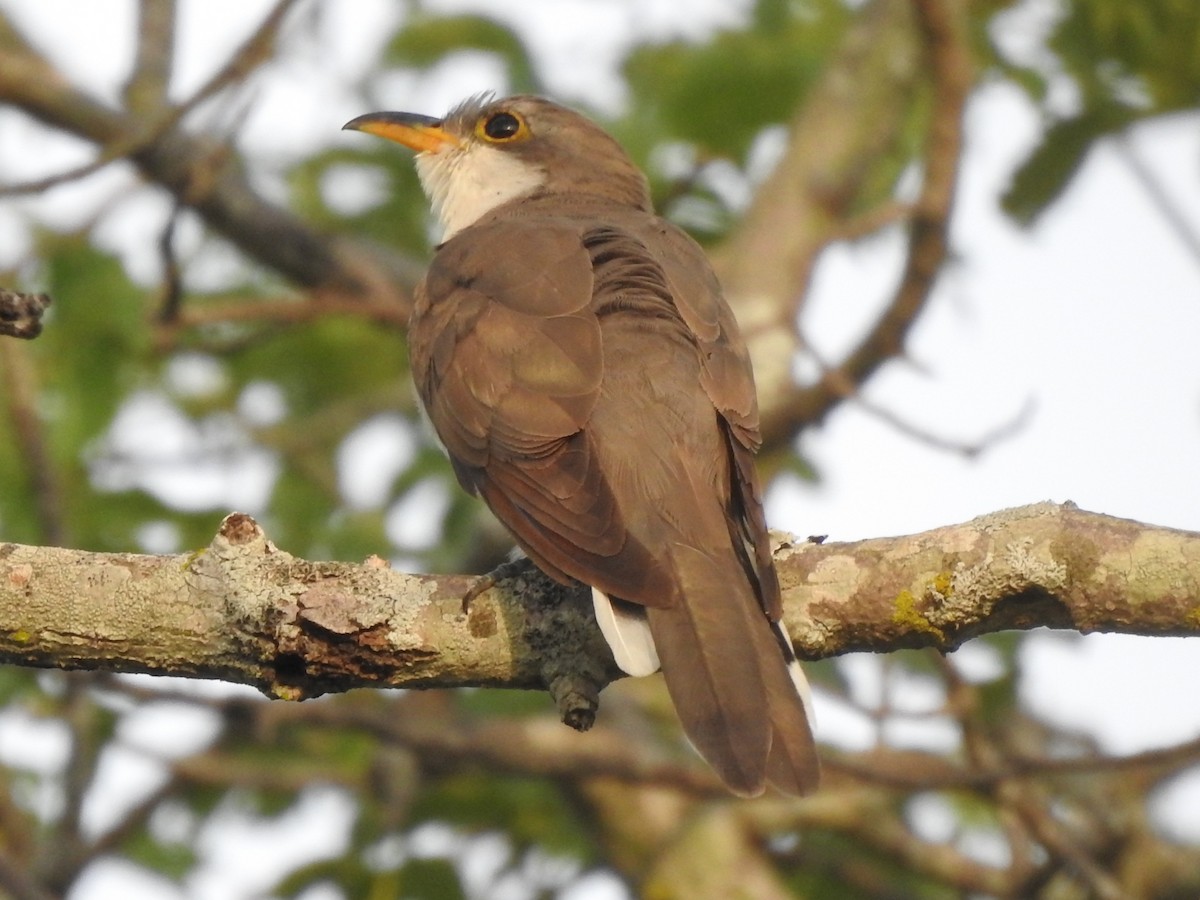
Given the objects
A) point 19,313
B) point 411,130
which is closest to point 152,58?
point 411,130

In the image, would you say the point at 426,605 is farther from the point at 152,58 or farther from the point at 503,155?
the point at 152,58

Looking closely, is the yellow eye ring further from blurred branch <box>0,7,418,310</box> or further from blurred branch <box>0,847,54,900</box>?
blurred branch <box>0,847,54,900</box>

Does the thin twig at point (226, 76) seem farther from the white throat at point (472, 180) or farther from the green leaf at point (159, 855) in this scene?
the green leaf at point (159, 855)

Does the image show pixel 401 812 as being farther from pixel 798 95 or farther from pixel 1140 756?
pixel 798 95

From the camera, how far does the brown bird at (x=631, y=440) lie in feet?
11.7

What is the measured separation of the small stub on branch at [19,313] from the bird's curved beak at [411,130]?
3.02 metres

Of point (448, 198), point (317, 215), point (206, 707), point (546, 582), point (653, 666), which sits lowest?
point (653, 666)

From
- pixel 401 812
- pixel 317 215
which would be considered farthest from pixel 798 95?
pixel 401 812

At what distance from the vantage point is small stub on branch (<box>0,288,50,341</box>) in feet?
10.9

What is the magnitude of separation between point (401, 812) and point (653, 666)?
2.40 meters

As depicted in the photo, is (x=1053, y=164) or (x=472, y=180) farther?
(x=472, y=180)

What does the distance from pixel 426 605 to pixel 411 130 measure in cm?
323

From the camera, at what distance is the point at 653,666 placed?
3496 mm

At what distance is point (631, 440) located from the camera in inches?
162
